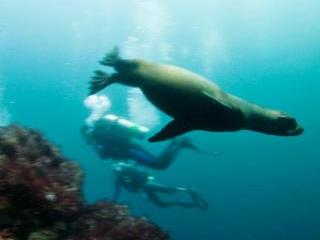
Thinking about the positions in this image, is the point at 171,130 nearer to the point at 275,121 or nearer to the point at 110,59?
the point at 110,59

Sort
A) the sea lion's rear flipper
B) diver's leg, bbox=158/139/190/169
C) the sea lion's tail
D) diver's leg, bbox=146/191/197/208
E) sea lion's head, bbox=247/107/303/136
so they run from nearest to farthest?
the sea lion's tail → sea lion's head, bbox=247/107/303/136 → the sea lion's rear flipper → diver's leg, bbox=158/139/190/169 → diver's leg, bbox=146/191/197/208

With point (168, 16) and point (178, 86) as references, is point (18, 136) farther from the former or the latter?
point (168, 16)

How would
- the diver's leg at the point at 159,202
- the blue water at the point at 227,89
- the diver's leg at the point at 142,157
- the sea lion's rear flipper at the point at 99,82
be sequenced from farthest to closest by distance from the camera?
the blue water at the point at 227,89
the diver's leg at the point at 159,202
the diver's leg at the point at 142,157
the sea lion's rear flipper at the point at 99,82

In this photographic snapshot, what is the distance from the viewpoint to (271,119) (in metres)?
4.97

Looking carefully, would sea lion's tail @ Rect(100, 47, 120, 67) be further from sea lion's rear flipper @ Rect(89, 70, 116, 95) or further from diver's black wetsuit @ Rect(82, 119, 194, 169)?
diver's black wetsuit @ Rect(82, 119, 194, 169)

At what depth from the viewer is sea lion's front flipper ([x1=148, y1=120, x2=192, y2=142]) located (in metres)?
4.98

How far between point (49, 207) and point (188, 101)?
77.8 inches

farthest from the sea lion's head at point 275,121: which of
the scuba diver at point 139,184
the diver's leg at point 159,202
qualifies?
the diver's leg at point 159,202

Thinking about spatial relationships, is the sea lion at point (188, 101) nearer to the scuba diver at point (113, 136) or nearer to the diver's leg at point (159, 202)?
the scuba diver at point (113, 136)

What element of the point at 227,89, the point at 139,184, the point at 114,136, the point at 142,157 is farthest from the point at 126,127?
the point at 227,89

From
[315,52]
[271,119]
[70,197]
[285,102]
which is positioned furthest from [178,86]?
[285,102]

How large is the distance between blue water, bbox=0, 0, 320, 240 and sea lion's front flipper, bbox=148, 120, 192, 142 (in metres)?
78.2

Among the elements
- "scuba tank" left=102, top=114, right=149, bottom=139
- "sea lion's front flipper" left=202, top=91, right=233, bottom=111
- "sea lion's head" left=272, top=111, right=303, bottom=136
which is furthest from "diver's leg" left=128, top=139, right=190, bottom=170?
"sea lion's front flipper" left=202, top=91, right=233, bottom=111

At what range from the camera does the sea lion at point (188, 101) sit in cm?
463
